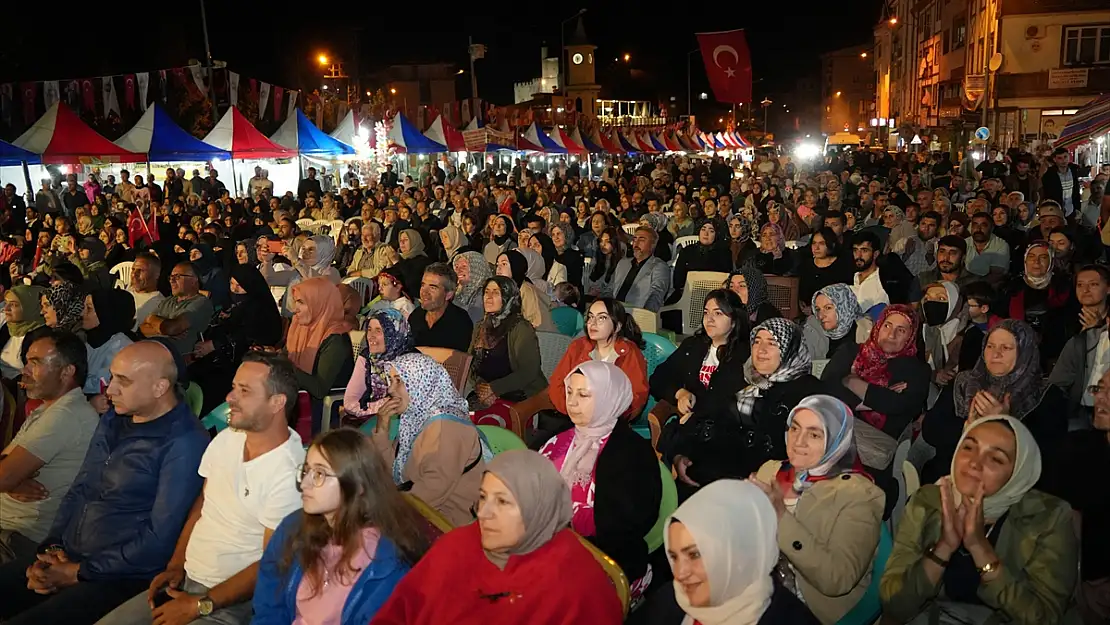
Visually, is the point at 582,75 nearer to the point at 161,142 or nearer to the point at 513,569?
the point at 161,142

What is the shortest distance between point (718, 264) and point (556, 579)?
273 inches

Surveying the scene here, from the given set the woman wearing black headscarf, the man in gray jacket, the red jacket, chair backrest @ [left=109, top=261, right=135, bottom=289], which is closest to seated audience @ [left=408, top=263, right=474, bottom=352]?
the red jacket

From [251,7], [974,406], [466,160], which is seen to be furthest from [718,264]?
[251,7]

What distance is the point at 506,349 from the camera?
5.69m

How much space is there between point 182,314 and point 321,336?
1.61 m

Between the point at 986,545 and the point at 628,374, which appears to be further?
the point at 628,374

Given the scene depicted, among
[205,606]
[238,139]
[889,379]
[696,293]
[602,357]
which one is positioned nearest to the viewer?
[205,606]

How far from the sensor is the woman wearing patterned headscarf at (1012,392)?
4.12 m

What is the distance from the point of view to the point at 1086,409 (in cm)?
466

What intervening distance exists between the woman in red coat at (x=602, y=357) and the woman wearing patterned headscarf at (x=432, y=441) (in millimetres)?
1289

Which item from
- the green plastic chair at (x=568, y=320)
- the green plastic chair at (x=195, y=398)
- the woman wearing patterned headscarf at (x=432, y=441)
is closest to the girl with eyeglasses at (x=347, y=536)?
the woman wearing patterned headscarf at (x=432, y=441)

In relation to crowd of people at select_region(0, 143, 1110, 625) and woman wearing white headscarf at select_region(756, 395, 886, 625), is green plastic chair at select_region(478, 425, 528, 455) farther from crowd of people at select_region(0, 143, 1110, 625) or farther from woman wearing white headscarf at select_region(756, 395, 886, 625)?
woman wearing white headscarf at select_region(756, 395, 886, 625)

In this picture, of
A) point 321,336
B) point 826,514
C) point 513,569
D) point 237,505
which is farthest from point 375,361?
point 826,514

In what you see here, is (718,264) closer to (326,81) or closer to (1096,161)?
(1096,161)
